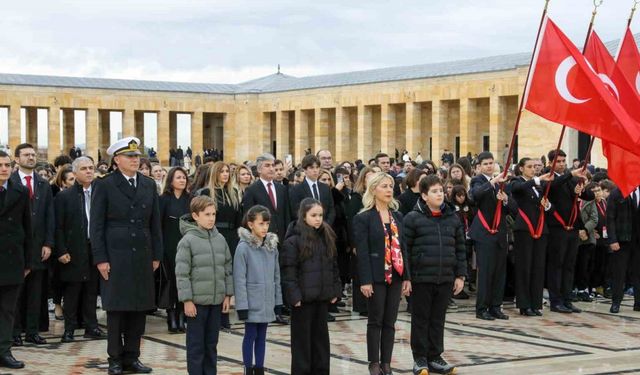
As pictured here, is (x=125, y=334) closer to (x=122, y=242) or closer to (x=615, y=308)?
(x=122, y=242)

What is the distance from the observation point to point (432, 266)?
9.48 meters

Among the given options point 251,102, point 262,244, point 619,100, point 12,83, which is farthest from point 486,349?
point 251,102

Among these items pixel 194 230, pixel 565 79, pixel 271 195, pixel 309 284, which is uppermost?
pixel 565 79

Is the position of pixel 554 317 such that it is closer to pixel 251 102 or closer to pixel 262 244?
pixel 262 244

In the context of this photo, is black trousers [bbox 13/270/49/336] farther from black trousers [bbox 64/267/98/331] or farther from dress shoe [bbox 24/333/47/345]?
black trousers [bbox 64/267/98/331]

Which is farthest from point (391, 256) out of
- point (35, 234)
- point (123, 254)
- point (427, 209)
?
point (35, 234)

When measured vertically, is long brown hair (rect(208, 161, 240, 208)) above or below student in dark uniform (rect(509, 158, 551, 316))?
above

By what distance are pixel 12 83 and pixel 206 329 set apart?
165 ft

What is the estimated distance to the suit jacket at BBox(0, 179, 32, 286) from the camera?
31.5ft

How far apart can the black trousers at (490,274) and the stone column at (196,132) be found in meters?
49.3

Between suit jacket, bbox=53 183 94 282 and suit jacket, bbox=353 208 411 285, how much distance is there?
368cm

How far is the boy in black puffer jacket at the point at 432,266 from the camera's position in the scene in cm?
948

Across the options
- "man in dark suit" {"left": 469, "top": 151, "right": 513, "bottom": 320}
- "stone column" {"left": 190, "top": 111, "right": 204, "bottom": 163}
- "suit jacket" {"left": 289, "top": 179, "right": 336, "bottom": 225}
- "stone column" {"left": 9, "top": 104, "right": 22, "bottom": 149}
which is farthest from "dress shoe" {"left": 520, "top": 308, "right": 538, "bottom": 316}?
"stone column" {"left": 190, "top": 111, "right": 204, "bottom": 163}

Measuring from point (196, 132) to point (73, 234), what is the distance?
51.0 m
